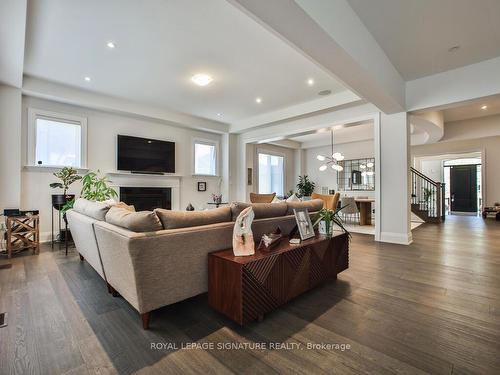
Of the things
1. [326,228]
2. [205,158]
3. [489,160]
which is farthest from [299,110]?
[489,160]

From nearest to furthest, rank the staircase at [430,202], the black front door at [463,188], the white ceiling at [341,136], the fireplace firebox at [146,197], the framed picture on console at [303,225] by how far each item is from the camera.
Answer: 1. the framed picture on console at [303,225]
2. the fireplace firebox at [146,197]
3. the staircase at [430,202]
4. the white ceiling at [341,136]
5. the black front door at [463,188]

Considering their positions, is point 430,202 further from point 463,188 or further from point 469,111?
point 463,188

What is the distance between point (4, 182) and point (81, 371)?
13.6 ft

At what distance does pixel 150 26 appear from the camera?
2.87 metres

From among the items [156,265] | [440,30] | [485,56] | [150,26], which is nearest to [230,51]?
[150,26]

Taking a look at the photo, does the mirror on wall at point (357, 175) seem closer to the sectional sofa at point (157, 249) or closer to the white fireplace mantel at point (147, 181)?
the white fireplace mantel at point (147, 181)

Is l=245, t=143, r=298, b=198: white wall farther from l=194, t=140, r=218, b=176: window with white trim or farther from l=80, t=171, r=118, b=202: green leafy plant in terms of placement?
l=80, t=171, r=118, b=202: green leafy plant

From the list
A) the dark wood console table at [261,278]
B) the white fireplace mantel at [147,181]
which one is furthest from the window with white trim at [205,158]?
the dark wood console table at [261,278]

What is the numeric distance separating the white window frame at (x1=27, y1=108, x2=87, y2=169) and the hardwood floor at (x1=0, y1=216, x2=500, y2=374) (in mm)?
2499

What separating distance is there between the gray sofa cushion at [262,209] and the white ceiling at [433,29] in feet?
7.23

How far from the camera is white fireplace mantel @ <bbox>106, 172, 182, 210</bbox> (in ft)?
18.0

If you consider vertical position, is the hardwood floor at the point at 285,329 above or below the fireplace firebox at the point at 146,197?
below

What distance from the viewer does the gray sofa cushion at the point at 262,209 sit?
2354mm

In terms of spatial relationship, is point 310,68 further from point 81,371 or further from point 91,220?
point 81,371
